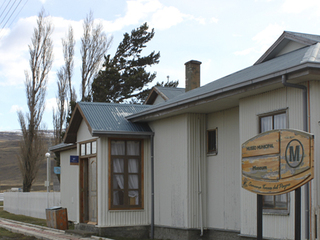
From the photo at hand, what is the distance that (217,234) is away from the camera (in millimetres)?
12383

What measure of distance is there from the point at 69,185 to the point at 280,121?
12.7m

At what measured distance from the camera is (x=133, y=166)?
15.0m

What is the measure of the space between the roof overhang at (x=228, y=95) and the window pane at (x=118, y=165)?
1459 millimetres

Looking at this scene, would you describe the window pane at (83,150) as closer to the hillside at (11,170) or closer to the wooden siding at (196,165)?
the wooden siding at (196,165)

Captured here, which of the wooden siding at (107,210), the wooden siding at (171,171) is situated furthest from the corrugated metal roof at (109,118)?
the wooden siding at (171,171)

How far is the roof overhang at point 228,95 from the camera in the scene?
832cm

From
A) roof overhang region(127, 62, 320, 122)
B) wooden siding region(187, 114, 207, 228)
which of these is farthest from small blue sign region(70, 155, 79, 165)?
wooden siding region(187, 114, 207, 228)

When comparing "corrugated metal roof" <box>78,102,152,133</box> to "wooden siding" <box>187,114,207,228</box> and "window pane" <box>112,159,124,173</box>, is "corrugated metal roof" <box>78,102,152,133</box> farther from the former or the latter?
"wooden siding" <box>187,114,207,228</box>

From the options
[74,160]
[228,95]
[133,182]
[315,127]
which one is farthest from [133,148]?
[315,127]

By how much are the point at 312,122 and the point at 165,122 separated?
21.2 ft

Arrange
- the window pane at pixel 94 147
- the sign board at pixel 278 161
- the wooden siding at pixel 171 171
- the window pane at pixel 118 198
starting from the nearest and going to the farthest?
1. the sign board at pixel 278 161
2. the wooden siding at pixel 171 171
3. the window pane at pixel 118 198
4. the window pane at pixel 94 147

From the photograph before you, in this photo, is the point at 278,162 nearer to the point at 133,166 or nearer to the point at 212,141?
the point at 212,141

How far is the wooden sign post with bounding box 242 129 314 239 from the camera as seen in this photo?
6.86 meters

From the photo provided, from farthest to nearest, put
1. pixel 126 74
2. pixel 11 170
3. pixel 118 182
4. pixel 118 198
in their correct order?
pixel 11 170 < pixel 126 74 < pixel 118 182 < pixel 118 198
